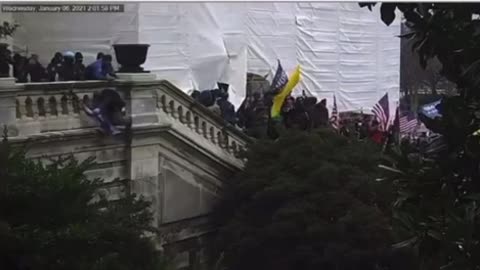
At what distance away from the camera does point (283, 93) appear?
100.0 inches

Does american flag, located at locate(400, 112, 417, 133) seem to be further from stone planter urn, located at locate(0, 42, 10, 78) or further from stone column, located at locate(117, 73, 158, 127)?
stone planter urn, located at locate(0, 42, 10, 78)

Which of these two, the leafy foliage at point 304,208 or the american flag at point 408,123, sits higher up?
the american flag at point 408,123

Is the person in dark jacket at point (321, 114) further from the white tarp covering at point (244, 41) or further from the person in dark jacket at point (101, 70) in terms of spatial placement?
the person in dark jacket at point (101, 70)

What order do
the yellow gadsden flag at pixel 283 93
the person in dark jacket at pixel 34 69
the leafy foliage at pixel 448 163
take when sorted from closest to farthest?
the leafy foliage at pixel 448 163, the person in dark jacket at pixel 34 69, the yellow gadsden flag at pixel 283 93

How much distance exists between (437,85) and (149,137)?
0.86 metres

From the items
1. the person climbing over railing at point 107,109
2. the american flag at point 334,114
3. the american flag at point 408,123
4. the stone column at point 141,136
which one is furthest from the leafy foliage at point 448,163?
the person climbing over railing at point 107,109

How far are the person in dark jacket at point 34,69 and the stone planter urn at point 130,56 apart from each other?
0.22 metres

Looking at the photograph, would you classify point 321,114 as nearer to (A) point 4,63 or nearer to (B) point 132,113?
(B) point 132,113

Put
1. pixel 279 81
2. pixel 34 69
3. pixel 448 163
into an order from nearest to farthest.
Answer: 1. pixel 448 163
2. pixel 34 69
3. pixel 279 81

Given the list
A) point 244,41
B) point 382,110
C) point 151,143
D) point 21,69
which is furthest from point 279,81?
point 21,69

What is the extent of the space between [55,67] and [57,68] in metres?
0.01

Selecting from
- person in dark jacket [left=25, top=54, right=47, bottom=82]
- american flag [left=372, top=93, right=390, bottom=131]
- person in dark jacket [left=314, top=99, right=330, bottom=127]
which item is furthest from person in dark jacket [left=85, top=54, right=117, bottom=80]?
american flag [left=372, top=93, right=390, bottom=131]

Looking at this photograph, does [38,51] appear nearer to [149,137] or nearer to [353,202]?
[149,137]

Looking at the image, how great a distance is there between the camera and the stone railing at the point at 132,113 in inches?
95.8
